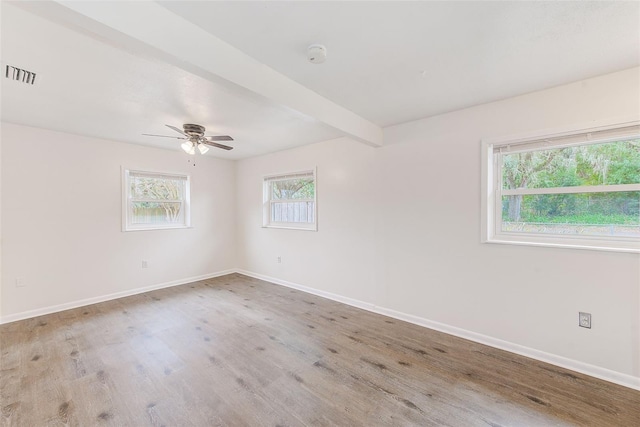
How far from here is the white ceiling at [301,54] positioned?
4.72ft

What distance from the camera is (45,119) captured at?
3.09m

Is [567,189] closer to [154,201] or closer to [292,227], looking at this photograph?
[292,227]

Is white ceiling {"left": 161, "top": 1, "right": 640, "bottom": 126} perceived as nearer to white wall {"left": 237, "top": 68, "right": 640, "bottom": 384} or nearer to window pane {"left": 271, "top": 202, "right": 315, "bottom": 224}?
white wall {"left": 237, "top": 68, "right": 640, "bottom": 384}

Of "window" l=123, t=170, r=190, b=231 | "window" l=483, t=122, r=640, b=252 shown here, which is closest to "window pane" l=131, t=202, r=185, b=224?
"window" l=123, t=170, r=190, b=231

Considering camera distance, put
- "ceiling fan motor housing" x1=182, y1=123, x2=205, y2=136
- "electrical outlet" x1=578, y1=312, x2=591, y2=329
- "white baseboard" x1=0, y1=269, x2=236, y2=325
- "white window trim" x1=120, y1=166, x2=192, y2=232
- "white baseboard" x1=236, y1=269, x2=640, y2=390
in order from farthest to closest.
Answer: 1. "white window trim" x1=120, y1=166, x2=192, y2=232
2. "white baseboard" x1=0, y1=269, x2=236, y2=325
3. "ceiling fan motor housing" x1=182, y1=123, x2=205, y2=136
4. "electrical outlet" x1=578, y1=312, x2=591, y2=329
5. "white baseboard" x1=236, y1=269, x2=640, y2=390

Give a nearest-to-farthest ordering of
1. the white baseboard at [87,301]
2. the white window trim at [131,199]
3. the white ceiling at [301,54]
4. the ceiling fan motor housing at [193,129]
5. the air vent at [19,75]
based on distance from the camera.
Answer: the white ceiling at [301,54], the air vent at [19,75], the ceiling fan motor housing at [193,129], the white baseboard at [87,301], the white window trim at [131,199]

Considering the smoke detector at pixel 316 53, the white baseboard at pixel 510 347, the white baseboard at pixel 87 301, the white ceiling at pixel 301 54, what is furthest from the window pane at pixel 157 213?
the smoke detector at pixel 316 53

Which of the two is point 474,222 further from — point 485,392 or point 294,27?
point 294,27

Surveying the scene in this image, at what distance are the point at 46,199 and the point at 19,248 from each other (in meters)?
0.66

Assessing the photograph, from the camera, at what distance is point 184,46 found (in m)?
1.54

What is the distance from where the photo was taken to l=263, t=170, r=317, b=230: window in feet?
14.7

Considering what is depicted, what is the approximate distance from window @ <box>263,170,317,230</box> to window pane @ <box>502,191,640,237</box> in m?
2.63

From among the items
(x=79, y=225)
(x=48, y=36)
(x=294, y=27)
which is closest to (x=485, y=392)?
(x=294, y=27)

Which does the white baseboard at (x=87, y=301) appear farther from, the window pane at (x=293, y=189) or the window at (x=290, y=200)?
the window pane at (x=293, y=189)
